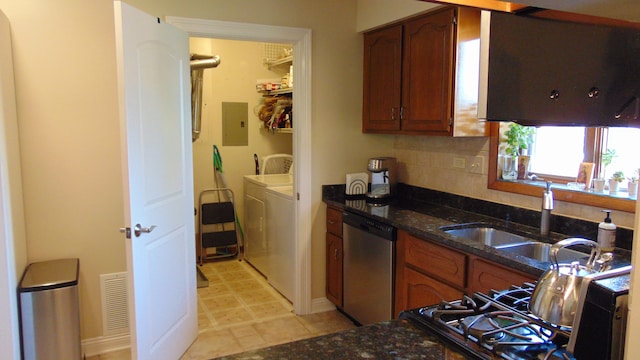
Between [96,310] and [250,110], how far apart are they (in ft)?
9.16

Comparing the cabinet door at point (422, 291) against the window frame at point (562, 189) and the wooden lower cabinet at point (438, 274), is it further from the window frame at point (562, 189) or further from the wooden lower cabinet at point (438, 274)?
the window frame at point (562, 189)

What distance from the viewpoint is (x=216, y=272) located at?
14.9 ft

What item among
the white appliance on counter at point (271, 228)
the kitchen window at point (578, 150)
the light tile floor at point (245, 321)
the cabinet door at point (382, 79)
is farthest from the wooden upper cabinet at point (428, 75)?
the light tile floor at point (245, 321)

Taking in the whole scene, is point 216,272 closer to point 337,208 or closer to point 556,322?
point 337,208

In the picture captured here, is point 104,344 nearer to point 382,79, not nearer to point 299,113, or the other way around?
point 299,113

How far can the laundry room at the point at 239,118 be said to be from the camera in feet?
15.9

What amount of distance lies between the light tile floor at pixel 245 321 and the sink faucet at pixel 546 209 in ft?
5.04

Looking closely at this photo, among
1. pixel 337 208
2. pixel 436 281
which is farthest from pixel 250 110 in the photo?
pixel 436 281

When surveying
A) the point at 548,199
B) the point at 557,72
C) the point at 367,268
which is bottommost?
the point at 367,268

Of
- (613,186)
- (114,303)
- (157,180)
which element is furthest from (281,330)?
(613,186)

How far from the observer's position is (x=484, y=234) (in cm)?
262

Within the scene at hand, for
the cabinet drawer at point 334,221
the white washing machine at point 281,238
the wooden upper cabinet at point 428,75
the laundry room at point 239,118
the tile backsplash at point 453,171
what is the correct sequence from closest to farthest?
the tile backsplash at point 453,171 < the wooden upper cabinet at point 428,75 < the cabinet drawer at point 334,221 < the white washing machine at point 281,238 < the laundry room at point 239,118

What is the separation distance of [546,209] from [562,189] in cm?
16

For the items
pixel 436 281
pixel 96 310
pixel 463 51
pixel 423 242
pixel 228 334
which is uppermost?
pixel 463 51
